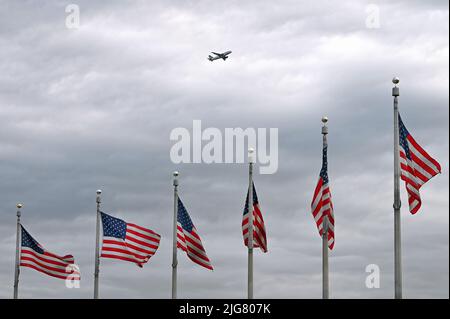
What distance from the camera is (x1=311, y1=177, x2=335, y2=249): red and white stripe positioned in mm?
53344

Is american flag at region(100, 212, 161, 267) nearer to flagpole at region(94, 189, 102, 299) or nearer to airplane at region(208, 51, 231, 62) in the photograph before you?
flagpole at region(94, 189, 102, 299)

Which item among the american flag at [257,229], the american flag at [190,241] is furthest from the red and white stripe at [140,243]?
the american flag at [257,229]

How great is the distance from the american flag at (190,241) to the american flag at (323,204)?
9.36 metres

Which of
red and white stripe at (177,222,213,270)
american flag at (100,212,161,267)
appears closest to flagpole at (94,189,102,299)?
american flag at (100,212,161,267)

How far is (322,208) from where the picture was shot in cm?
5350

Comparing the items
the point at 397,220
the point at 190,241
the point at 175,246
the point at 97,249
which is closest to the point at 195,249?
the point at 190,241

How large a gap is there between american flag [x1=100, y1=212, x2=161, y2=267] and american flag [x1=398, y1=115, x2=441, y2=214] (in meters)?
17.1

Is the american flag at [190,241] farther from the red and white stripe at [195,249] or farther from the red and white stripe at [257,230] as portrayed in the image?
the red and white stripe at [257,230]

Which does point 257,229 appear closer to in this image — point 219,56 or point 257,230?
point 257,230
